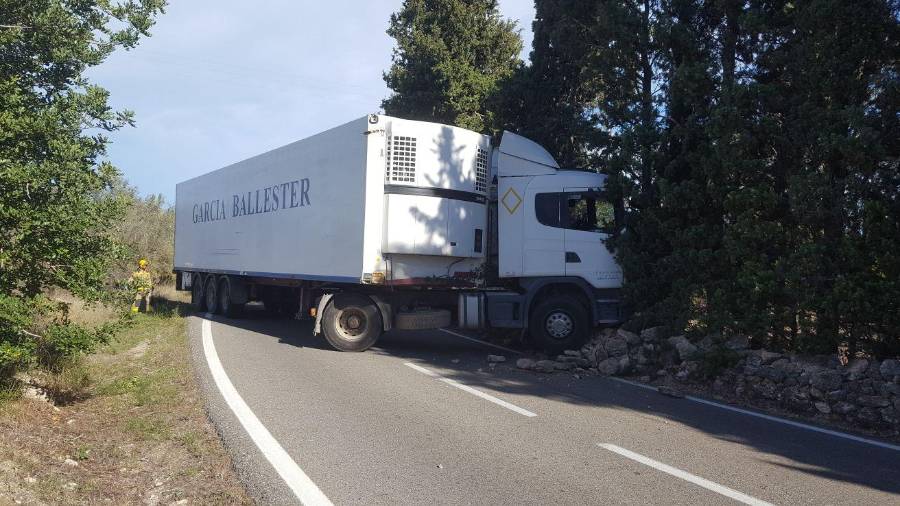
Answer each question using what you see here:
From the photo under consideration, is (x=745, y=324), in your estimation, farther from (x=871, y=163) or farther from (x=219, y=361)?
(x=219, y=361)

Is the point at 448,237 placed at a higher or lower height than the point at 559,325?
higher

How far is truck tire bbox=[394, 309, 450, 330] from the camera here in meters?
11.9

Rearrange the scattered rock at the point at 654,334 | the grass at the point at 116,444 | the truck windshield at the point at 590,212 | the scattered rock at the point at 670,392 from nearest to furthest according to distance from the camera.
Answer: the grass at the point at 116,444
the scattered rock at the point at 670,392
the scattered rock at the point at 654,334
the truck windshield at the point at 590,212

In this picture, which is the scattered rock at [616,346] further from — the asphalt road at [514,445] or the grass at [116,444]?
the grass at [116,444]

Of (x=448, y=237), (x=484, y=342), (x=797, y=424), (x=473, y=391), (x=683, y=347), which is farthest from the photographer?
(x=484, y=342)

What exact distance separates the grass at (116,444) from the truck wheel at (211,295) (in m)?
8.20

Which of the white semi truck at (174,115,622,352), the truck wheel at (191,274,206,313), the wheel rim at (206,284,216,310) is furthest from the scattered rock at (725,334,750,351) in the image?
the truck wheel at (191,274,206,313)

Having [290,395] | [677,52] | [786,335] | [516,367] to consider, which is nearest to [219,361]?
[290,395]

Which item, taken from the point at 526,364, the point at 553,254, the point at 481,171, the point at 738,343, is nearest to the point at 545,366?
the point at 526,364

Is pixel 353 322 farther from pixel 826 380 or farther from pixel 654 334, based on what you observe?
pixel 826 380

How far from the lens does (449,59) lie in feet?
73.5

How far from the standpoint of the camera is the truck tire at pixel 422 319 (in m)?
11.9

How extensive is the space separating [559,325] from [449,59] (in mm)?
13249

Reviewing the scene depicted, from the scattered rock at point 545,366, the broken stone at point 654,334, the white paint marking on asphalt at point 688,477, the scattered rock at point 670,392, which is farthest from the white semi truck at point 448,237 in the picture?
the white paint marking on asphalt at point 688,477
